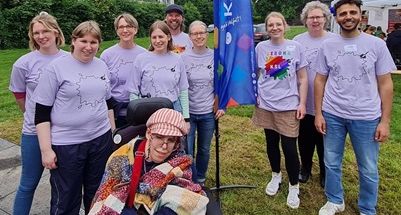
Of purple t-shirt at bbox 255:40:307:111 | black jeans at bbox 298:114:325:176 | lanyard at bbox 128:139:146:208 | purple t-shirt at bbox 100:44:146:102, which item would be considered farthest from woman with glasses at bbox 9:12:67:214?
black jeans at bbox 298:114:325:176

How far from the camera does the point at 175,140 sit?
226cm

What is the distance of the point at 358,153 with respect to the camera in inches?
121

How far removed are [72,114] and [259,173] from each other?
248 centimetres

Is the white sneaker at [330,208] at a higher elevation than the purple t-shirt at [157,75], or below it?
below

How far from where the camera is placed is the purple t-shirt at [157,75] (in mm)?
3105

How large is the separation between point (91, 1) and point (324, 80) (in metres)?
18.3

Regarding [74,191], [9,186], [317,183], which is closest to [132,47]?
[74,191]

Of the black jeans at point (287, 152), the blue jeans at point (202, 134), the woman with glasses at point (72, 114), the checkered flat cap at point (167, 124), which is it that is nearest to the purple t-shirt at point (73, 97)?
the woman with glasses at point (72, 114)

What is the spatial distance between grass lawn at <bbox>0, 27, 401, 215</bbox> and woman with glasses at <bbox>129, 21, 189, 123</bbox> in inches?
50.6

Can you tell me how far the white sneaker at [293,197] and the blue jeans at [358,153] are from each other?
34 centimetres

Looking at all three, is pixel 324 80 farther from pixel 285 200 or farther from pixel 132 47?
pixel 132 47

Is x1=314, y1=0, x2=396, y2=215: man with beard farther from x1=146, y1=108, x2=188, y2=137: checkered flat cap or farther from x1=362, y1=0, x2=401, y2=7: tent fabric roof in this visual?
x1=362, y1=0, x2=401, y2=7: tent fabric roof

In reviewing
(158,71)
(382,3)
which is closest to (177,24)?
(158,71)

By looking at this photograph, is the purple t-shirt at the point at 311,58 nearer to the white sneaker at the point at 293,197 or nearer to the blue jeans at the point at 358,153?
the blue jeans at the point at 358,153
